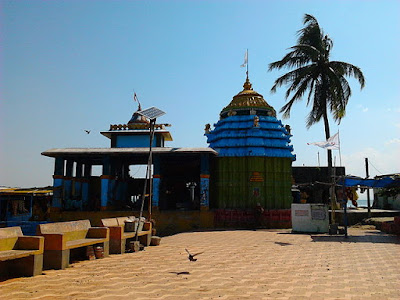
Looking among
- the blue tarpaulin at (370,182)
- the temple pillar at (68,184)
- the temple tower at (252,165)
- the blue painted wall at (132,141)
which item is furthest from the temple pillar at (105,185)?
the blue tarpaulin at (370,182)

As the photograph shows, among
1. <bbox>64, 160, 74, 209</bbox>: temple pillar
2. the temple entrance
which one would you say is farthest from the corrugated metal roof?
the temple entrance

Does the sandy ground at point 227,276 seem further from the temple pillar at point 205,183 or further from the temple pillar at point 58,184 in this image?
the temple pillar at point 58,184

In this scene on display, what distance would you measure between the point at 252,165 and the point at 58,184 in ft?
40.4

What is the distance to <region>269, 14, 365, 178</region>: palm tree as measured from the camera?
2517 cm

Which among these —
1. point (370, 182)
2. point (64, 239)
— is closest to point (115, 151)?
point (64, 239)

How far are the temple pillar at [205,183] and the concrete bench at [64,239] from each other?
413 inches

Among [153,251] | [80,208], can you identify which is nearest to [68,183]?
[80,208]

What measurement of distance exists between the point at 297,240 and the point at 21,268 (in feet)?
37.4

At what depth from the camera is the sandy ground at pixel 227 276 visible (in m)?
6.52

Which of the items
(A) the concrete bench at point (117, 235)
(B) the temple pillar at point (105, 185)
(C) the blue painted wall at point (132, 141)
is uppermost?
(C) the blue painted wall at point (132, 141)

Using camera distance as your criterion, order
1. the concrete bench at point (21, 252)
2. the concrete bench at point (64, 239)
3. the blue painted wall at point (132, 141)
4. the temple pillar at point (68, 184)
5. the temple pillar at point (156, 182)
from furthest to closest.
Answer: the blue painted wall at point (132, 141)
the temple pillar at point (68, 184)
the temple pillar at point (156, 182)
the concrete bench at point (64, 239)
the concrete bench at point (21, 252)

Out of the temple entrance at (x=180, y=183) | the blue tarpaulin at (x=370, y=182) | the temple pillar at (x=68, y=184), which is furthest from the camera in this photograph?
the temple entrance at (x=180, y=183)

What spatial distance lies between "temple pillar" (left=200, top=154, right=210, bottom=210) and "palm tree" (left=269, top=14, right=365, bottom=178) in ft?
29.4

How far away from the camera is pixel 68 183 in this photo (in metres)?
22.6
